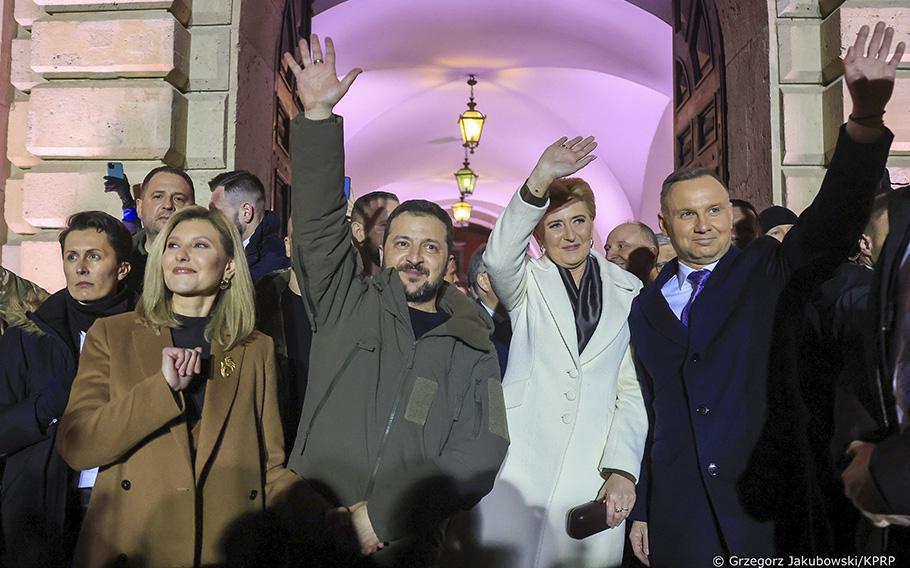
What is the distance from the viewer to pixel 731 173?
5.32m

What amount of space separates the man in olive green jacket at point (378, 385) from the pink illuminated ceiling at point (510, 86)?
6169 millimetres

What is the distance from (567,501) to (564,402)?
1.08 ft

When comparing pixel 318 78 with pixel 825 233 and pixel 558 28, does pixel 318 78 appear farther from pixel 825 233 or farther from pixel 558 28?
pixel 558 28

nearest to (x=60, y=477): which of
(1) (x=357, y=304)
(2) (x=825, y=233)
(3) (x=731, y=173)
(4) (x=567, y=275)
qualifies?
(1) (x=357, y=304)

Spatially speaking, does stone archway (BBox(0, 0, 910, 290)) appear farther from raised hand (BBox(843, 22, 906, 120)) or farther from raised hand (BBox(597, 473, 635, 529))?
raised hand (BBox(843, 22, 906, 120))

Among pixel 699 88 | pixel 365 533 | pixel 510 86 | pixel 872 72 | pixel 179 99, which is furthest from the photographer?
pixel 510 86

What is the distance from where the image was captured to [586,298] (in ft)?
10.2

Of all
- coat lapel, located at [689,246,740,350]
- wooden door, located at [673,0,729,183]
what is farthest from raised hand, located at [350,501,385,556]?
wooden door, located at [673,0,729,183]

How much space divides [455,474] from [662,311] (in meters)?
0.85

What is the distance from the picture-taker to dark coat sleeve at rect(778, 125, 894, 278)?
2184 mm

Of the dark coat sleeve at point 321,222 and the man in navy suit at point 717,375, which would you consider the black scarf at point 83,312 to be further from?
the man in navy suit at point 717,375

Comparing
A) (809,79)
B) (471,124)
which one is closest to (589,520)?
(809,79)

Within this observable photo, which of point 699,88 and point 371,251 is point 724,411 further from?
point 699,88

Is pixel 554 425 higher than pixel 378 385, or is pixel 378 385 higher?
pixel 378 385
